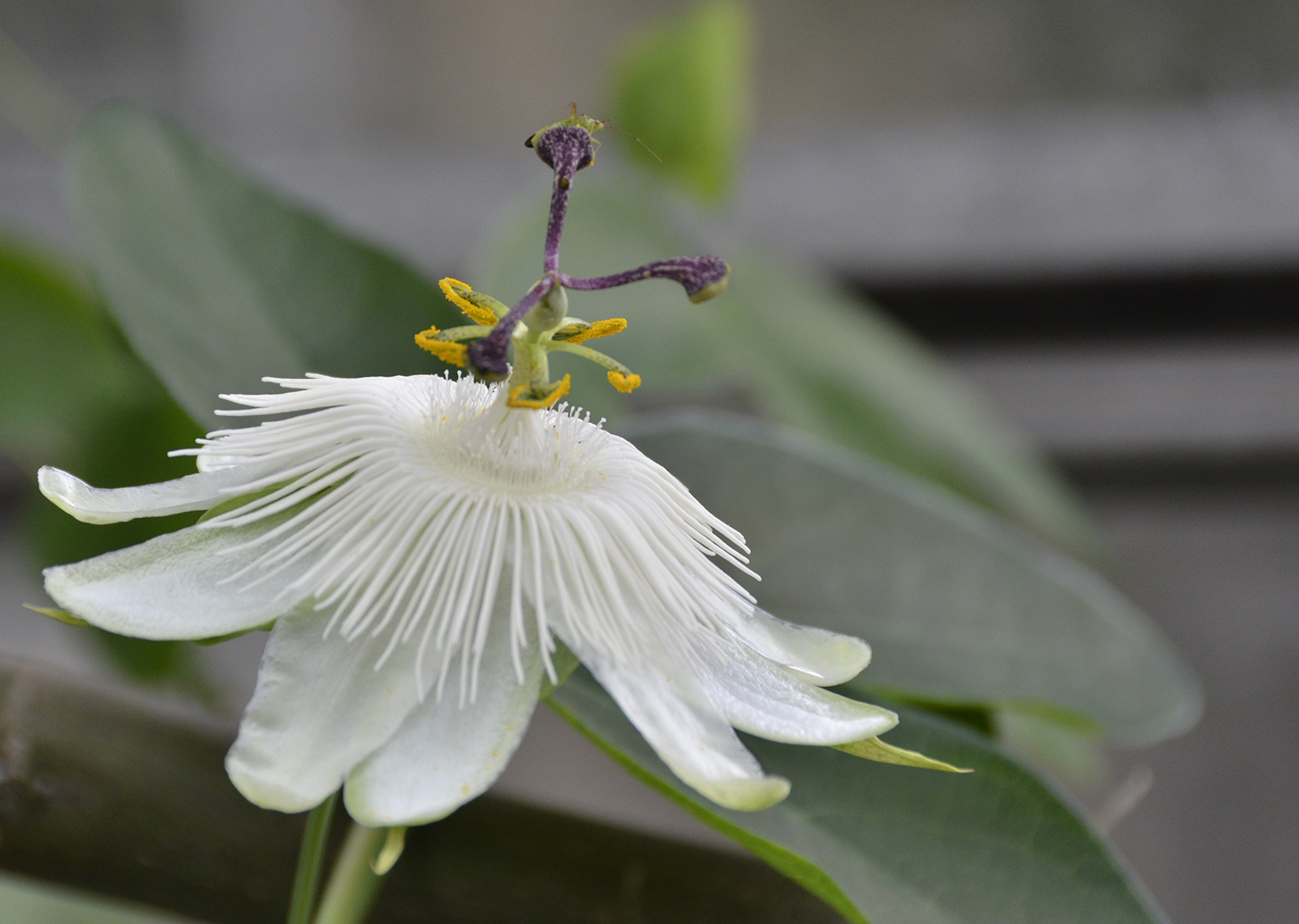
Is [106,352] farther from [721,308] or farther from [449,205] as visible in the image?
[449,205]

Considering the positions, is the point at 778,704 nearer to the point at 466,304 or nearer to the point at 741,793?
the point at 741,793

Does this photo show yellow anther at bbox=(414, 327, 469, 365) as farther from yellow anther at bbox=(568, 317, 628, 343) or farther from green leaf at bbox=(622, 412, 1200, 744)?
green leaf at bbox=(622, 412, 1200, 744)

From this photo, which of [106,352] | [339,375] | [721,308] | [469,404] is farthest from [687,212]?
[469,404]

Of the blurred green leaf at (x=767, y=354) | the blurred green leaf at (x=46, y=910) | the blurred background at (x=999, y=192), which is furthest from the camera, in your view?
the blurred background at (x=999, y=192)

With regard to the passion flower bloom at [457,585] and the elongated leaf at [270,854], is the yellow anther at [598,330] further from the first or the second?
the elongated leaf at [270,854]

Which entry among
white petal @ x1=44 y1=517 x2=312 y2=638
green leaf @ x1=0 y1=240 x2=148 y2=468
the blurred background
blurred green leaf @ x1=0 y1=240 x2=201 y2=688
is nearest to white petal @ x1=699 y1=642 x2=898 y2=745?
white petal @ x1=44 y1=517 x2=312 y2=638

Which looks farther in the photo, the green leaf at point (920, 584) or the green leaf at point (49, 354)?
the green leaf at point (49, 354)

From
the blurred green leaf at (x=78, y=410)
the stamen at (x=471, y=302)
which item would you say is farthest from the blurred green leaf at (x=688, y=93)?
the stamen at (x=471, y=302)
